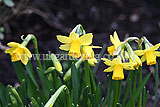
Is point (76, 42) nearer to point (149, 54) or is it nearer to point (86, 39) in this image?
point (86, 39)

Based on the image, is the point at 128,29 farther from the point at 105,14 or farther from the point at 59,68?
the point at 59,68

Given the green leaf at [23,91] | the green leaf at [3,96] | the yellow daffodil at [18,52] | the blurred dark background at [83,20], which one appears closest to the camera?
the yellow daffodil at [18,52]

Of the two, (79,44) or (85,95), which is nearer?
(79,44)

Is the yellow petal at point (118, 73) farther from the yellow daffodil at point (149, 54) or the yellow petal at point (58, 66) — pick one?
the yellow petal at point (58, 66)

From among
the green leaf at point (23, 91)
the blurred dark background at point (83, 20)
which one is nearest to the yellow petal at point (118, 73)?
the green leaf at point (23, 91)

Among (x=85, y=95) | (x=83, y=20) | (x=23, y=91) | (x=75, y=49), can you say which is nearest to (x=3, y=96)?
(x=23, y=91)

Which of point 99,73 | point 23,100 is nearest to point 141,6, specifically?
point 99,73
